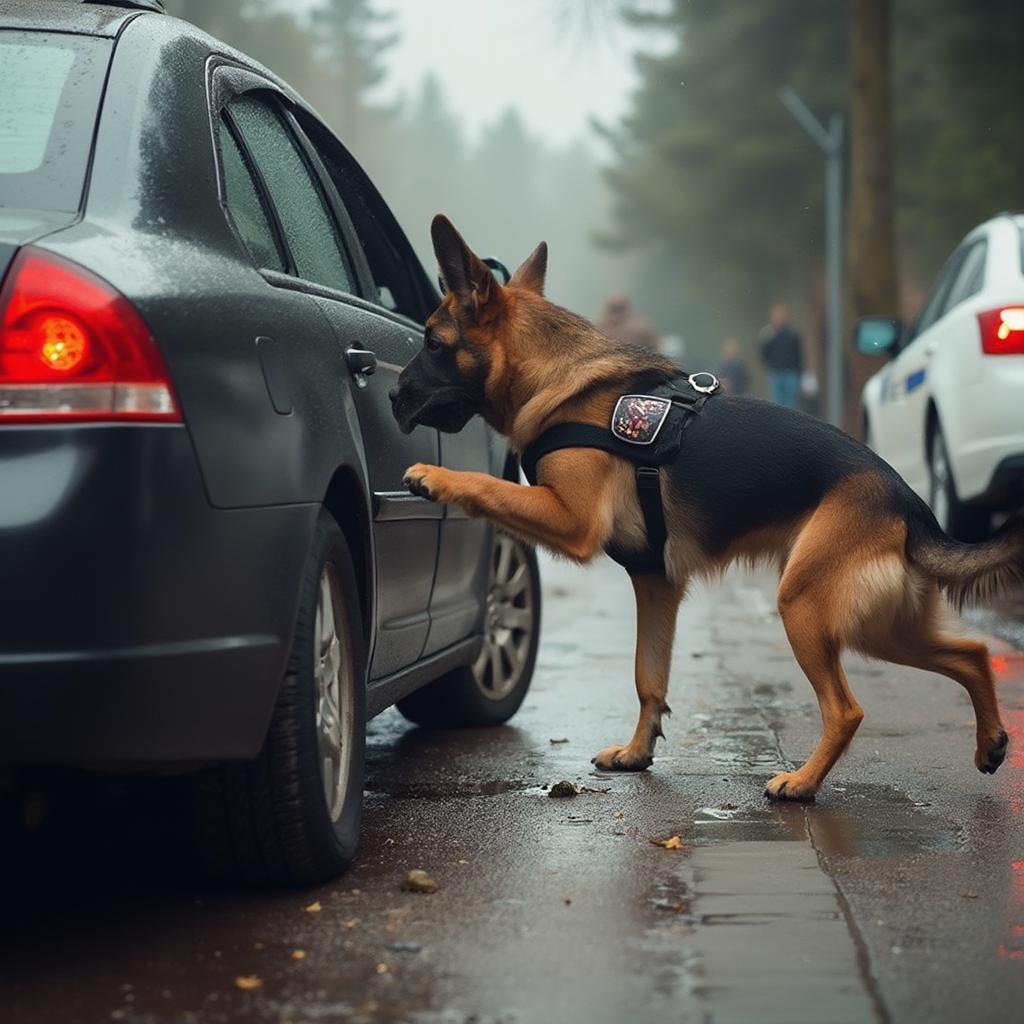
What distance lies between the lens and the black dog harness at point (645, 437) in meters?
5.09

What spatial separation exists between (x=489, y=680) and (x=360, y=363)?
2.15 m

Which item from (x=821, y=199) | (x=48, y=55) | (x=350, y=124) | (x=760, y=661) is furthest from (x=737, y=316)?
(x=48, y=55)

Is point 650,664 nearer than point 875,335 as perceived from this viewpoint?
Yes

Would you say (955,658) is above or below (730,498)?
below


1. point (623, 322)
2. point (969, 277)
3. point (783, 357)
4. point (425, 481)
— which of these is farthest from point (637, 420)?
point (783, 357)

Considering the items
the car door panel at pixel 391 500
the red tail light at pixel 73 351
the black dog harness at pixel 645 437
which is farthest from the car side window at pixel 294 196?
the red tail light at pixel 73 351

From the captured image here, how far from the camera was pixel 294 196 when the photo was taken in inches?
189

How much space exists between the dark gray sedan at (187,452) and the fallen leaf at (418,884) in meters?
0.15

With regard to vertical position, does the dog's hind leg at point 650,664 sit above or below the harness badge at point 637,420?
below

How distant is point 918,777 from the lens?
17.6 ft

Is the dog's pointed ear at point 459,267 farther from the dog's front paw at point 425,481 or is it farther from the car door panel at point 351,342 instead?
the dog's front paw at point 425,481

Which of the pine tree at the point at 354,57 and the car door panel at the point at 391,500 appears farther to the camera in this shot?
the pine tree at the point at 354,57

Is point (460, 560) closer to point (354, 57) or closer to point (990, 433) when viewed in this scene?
point (990, 433)

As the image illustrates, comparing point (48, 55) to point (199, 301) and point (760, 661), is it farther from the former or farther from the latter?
point (760, 661)
